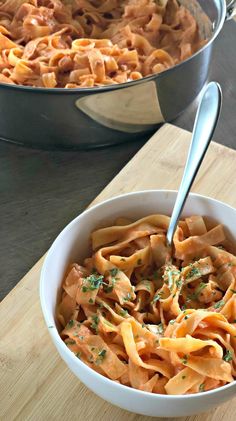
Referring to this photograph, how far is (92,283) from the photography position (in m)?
0.88

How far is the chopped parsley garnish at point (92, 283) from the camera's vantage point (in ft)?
2.87

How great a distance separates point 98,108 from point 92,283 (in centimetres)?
44

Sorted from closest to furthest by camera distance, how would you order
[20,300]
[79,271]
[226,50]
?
[79,271], [20,300], [226,50]

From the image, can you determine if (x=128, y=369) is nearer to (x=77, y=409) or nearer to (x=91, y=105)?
(x=77, y=409)

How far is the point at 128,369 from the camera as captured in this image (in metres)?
0.80

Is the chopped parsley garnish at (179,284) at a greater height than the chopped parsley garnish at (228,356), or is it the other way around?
the chopped parsley garnish at (179,284)

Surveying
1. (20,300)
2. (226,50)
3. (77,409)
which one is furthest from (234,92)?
(77,409)

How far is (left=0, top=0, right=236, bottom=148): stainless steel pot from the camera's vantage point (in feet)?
3.90

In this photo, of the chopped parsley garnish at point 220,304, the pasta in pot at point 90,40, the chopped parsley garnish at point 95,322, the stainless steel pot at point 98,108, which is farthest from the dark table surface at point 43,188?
the chopped parsley garnish at point 220,304

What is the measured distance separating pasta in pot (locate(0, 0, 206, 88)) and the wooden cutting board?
0.27m

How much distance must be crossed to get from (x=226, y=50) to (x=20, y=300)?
93 centimetres

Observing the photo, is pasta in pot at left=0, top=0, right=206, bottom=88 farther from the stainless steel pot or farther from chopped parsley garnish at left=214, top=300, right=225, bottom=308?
chopped parsley garnish at left=214, top=300, right=225, bottom=308

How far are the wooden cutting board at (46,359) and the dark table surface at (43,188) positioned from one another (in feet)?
0.20

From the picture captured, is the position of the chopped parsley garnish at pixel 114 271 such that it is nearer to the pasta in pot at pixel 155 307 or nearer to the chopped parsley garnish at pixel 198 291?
the pasta in pot at pixel 155 307
